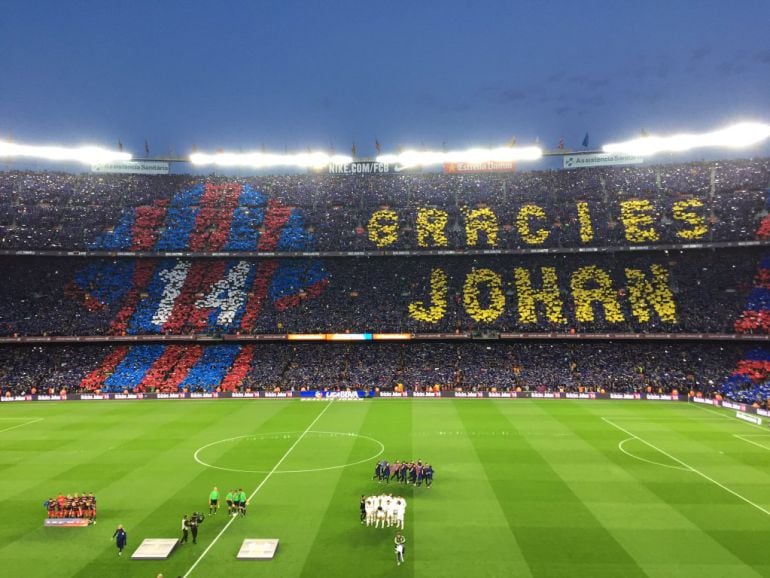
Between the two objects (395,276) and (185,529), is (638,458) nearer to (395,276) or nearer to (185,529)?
(185,529)

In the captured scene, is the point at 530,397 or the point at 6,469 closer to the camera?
the point at 6,469

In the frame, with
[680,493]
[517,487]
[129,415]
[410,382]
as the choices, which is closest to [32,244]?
[129,415]

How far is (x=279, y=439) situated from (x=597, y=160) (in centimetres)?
6154

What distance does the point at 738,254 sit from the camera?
216ft

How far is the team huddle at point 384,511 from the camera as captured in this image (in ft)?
74.0

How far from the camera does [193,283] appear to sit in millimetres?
70625

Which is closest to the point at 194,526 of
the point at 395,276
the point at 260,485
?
the point at 260,485

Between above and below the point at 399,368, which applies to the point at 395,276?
above

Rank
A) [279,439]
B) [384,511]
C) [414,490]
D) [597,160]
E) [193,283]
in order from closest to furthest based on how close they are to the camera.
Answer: [384,511]
[414,490]
[279,439]
[193,283]
[597,160]

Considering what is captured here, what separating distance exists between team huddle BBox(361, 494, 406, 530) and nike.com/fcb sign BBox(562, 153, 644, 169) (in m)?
67.4

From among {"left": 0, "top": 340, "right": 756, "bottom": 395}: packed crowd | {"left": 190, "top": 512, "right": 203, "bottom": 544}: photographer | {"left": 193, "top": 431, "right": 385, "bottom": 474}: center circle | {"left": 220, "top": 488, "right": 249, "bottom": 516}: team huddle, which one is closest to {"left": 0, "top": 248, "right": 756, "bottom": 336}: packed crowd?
{"left": 0, "top": 340, "right": 756, "bottom": 395}: packed crowd

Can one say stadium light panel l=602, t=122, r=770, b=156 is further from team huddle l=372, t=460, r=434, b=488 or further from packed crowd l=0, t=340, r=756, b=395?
team huddle l=372, t=460, r=434, b=488

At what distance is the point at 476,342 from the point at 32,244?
53914mm

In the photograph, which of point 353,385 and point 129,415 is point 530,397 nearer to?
point 353,385
